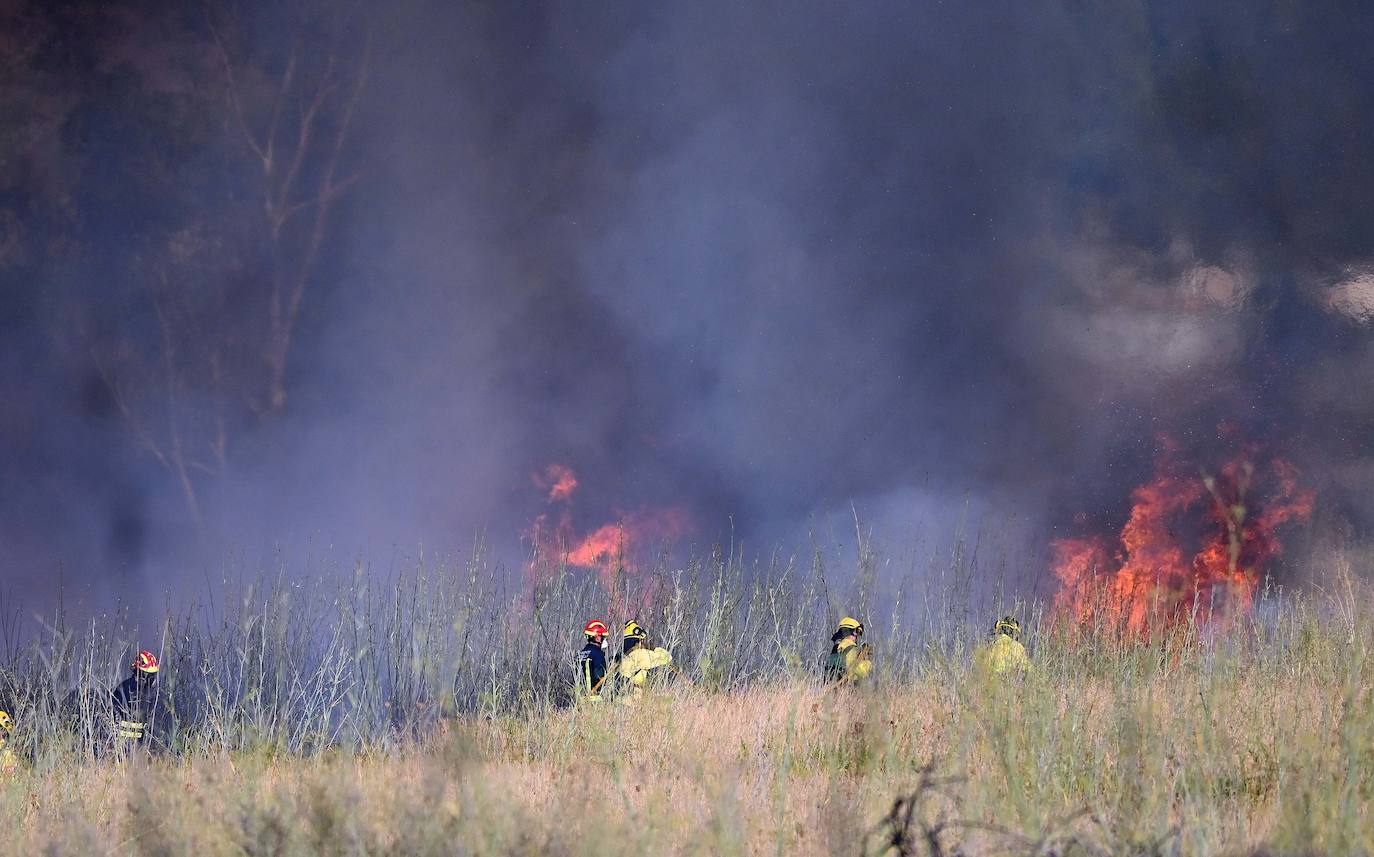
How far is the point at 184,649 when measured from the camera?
34.9 ft

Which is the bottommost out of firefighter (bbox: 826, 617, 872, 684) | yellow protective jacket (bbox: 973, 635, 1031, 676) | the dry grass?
the dry grass

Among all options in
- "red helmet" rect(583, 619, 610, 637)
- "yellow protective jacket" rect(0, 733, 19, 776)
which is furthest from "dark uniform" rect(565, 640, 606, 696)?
"yellow protective jacket" rect(0, 733, 19, 776)

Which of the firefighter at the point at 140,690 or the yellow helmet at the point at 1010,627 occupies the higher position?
the yellow helmet at the point at 1010,627

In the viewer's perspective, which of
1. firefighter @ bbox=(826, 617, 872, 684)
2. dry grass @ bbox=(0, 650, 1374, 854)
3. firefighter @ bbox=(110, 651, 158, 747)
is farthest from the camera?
firefighter @ bbox=(110, 651, 158, 747)

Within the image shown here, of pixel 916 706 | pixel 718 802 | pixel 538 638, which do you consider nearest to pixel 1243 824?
pixel 718 802

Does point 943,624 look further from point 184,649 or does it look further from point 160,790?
point 184,649

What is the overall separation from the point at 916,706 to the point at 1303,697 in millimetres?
2091

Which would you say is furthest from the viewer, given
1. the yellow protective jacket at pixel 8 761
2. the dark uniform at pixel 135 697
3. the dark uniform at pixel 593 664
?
the dark uniform at pixel 593 664

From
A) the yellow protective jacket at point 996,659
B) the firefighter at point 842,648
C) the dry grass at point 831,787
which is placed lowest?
the dry grass at point 831,787

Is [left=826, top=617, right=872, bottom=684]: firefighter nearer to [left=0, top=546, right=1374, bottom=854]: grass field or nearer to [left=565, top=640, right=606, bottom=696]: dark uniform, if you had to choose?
[left=0, top=546, right=1374, bottom=854]: grass field

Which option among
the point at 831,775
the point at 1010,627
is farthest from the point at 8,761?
the point at 1010,627

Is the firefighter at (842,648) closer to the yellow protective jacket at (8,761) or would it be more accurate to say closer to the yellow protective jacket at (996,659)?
the yellow protective jacket at (996,659)

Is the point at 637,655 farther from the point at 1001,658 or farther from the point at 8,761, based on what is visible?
the point at 8,761

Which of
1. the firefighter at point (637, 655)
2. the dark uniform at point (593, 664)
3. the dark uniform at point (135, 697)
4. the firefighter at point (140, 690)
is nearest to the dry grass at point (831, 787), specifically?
the firefighter at point (637, 655)
